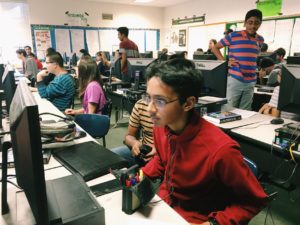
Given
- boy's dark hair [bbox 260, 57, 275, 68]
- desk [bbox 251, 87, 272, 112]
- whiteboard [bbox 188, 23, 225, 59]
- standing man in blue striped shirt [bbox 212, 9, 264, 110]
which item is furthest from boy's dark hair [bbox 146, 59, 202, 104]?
whiteboard [bbox 188, 23, 225, 59]

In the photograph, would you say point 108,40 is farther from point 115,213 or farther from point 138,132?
point 115,213

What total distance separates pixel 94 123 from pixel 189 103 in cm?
144

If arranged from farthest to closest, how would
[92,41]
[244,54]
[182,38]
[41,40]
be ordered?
1. [182,38]
2. [92,41]
3. [41,40]
4. [244,54]

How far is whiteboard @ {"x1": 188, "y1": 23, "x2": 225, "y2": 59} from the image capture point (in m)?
7.55

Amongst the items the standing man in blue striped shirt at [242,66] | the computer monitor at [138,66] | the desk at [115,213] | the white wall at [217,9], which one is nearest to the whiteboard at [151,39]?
the white wall at [217,9]

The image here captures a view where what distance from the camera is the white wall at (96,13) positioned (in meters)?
7.76

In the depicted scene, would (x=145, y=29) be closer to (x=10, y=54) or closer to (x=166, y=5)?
(x=166, y=5)

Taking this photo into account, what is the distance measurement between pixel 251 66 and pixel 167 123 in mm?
2460

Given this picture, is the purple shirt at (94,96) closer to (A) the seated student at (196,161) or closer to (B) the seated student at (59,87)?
(B) the seated student at (59,87)

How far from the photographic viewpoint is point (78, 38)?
8.63m

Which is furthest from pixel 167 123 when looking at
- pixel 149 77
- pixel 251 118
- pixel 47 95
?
pixel 47 95

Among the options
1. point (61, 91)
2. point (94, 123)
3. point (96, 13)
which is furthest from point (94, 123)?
point (96, 13)

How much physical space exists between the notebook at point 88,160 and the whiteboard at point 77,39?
7725mm

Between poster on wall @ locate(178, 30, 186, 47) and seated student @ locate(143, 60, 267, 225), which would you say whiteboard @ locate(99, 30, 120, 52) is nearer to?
poster on wall @ locate(178, 30, 186, 47)
